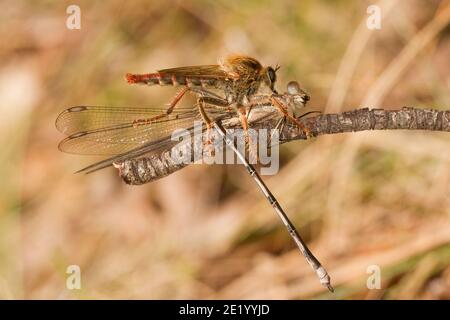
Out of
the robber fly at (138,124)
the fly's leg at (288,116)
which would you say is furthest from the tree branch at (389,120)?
the robber fly at (138,124)

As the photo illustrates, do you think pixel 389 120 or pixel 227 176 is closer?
pixel 389 120

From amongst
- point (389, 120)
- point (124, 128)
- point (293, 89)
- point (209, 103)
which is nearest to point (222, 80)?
point (209, 103)

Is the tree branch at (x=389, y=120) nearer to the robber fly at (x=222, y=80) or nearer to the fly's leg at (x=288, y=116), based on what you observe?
the fly's leg at (x=288, y=116)

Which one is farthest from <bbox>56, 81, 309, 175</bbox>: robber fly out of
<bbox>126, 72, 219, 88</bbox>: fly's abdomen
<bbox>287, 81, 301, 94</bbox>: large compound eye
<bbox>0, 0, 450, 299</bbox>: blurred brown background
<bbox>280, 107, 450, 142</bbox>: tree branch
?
<bbox>0, 0, 450, 299</bbox>: blurred brown background

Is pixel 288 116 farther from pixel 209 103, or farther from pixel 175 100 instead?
pixel 175 100

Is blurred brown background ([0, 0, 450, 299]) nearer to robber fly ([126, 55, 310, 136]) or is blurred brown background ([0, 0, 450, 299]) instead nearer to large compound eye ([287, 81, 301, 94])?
robber fly ([126, 55, 310, 136])

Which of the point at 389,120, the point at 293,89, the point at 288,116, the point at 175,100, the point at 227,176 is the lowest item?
the point at 389,120
